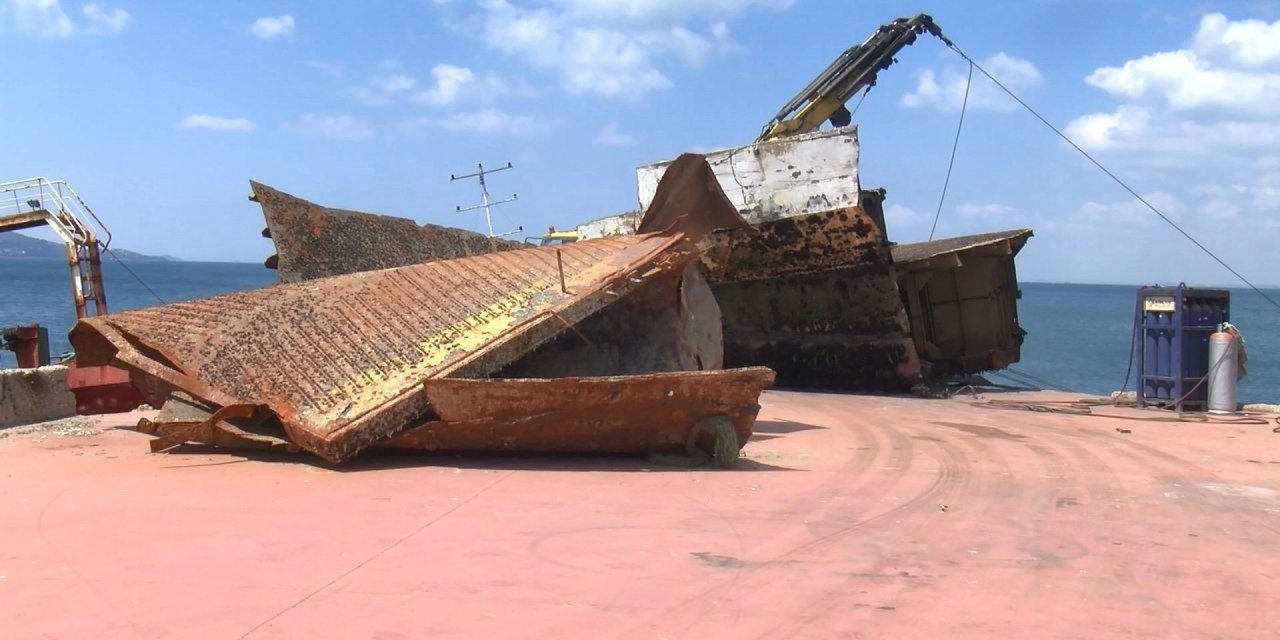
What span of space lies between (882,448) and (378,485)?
13.1 feet

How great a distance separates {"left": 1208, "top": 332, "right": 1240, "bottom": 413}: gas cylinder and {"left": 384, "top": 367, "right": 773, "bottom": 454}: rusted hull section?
677 centimetres

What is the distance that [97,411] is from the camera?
29.0 ft

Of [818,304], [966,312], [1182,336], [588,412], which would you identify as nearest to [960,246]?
[966,312]

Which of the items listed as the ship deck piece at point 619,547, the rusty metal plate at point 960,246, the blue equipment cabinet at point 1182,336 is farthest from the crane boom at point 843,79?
the ship deck piece at point 619,547

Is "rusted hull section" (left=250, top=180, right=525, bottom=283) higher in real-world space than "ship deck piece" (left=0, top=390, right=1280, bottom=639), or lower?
higher

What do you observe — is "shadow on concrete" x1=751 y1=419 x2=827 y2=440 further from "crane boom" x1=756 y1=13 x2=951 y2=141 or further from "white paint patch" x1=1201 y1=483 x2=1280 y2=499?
"crane boom" x1=756 y1=13 x2=951 y2=141

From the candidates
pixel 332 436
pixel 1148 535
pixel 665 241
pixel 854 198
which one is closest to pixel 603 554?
pixel 332 436

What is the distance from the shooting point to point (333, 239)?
8.79 metres

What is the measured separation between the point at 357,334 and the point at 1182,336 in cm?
873

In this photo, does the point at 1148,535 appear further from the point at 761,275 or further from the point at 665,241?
the point at 761,275

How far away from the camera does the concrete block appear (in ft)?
26.7

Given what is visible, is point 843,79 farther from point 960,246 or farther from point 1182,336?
point 1182,336

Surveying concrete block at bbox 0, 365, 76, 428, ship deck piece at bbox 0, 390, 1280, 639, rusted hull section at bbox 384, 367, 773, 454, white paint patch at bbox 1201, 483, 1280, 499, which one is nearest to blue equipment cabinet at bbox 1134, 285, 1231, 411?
ship deck piece at bbox 0, 390, 1280, 639

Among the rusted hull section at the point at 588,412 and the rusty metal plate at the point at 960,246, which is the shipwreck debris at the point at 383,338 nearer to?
the rusted hull section at the point at 588,412
